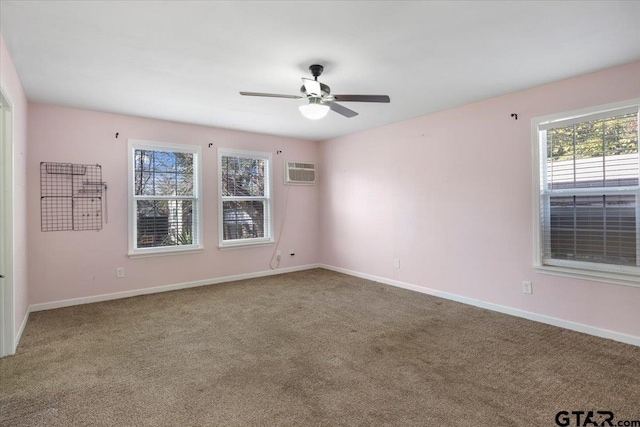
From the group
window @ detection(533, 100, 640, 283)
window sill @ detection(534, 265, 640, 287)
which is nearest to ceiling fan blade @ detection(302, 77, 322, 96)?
window @ detection(533, 100, 640, 283)

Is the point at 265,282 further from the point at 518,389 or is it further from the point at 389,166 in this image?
the point at 518,389

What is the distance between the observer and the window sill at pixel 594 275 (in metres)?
2.96

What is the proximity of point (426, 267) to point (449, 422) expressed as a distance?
9.39 ft

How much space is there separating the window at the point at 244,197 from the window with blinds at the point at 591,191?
401cm

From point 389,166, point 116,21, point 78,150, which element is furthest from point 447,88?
point 78,150

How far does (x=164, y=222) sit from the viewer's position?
4875mm

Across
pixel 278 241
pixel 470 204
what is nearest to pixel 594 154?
pixel 470 204

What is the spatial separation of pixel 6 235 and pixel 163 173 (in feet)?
7.37

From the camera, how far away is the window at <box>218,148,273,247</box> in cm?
543

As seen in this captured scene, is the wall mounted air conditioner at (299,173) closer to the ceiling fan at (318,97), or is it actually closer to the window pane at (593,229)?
the ceiling fan at (318,97)

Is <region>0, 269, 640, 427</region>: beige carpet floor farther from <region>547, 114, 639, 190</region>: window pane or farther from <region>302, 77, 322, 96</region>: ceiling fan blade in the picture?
<region>302, 77, 322, 96</region>: ceiling fan blade
